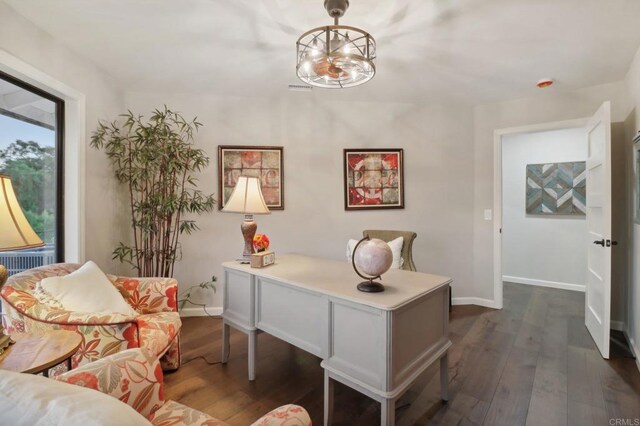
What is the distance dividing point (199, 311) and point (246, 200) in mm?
1747

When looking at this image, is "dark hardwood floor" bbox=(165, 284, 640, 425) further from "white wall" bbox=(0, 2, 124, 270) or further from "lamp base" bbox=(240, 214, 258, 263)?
"white wall" bbox=(0, 2, 124, 270)

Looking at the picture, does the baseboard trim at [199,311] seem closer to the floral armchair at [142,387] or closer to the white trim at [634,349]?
the floral armchair at [142,387]

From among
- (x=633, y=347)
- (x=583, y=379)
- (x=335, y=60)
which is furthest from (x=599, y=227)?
(x=335, y=60)

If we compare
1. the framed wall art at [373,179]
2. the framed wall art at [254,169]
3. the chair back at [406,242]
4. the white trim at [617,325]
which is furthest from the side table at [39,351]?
the white trim at [617,325]

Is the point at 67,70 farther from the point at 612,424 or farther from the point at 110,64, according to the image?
the point at 612,424

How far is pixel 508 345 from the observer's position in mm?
2566

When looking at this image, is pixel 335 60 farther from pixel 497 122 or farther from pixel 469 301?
pixel 469 301

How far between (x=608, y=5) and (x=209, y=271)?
3710 millimetres

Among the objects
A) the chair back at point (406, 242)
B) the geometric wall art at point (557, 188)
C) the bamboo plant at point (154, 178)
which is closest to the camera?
the bamboo plant at point (154, 178)

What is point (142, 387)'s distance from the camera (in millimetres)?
995

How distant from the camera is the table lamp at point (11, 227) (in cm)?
102

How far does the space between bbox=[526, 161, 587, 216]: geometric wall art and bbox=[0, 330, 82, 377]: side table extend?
5198 millimetres

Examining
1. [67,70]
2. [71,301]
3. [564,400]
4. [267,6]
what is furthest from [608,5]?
[67,70]

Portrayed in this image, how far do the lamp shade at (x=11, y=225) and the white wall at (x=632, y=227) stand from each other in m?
3.60
